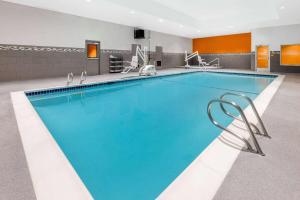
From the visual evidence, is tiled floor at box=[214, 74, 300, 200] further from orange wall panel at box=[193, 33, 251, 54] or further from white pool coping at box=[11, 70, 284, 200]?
orange wall panel at box=[193, 33, 251, 54]

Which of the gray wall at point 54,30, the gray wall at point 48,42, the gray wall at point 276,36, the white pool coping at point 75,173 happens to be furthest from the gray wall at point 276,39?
the white pool coping at point 75,173

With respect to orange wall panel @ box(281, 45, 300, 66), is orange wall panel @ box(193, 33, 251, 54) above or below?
above

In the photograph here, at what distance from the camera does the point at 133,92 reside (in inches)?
212

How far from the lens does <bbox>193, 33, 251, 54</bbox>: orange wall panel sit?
38.3 ft

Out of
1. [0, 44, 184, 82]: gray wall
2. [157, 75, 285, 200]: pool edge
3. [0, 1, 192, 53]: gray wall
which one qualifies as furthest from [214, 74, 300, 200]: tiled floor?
[0, 1, 192, 53]: gray wall

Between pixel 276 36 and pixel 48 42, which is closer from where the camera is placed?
pixel 48 42

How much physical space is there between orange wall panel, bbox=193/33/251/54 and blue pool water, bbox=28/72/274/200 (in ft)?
30.1

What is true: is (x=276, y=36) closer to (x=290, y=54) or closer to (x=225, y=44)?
(x=290, y=54)

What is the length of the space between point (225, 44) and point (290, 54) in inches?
152

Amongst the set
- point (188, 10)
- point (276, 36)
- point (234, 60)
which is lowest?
point (234, 60)

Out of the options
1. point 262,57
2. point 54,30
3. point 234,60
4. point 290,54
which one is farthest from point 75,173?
point 262,57

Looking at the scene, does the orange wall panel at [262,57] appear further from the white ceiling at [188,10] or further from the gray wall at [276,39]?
the white ceiling at [188,10]

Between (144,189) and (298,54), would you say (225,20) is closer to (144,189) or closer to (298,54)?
(298,54)

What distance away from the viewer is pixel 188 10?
829 cm
